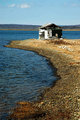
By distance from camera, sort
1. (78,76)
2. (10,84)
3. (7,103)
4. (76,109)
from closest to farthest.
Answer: (76,109), (7,103), (10,84), (78,76)

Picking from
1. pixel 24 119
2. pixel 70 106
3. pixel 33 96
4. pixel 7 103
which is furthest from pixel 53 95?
pixel 24 119

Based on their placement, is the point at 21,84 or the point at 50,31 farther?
the point at 50,31

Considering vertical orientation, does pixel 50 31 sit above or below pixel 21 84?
above

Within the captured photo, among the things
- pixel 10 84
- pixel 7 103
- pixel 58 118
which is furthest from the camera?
pixel 10 84

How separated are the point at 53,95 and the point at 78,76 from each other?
278 inches

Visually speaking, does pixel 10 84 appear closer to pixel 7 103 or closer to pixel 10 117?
pixel 7 103

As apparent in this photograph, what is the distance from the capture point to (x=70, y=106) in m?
14.8

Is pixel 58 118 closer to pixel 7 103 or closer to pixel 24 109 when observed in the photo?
pixel 24 109

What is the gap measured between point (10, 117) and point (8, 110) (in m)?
1.21

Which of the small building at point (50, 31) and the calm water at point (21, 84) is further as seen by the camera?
the small building at point (50, 31)

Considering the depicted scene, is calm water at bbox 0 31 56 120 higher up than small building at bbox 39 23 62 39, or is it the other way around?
small building at bbox 39 23 62 39

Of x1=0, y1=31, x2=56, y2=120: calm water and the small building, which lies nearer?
x1=0, y1=31, x2=56, y2=120: calm water

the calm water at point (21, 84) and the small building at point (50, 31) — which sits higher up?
the small building at point (50, 31)

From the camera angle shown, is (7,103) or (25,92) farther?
(25,92)
